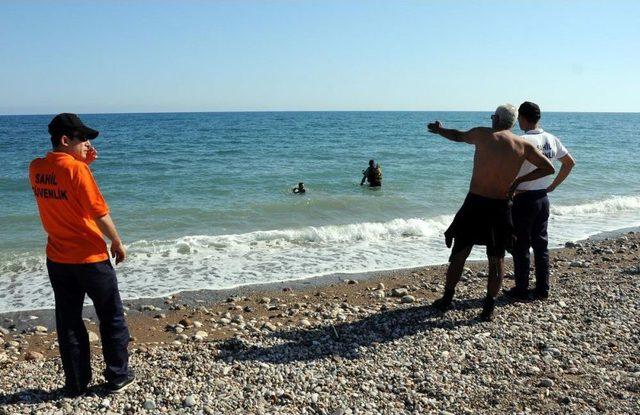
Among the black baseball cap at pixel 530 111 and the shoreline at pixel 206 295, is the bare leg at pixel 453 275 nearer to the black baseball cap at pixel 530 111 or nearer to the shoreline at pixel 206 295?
the black baseball cap at pixel 530 111

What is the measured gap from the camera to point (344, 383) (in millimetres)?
4656

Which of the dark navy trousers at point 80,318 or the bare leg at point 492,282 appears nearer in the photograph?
the dark navy trousers at point 80,318

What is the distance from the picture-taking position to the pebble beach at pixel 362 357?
4.35m

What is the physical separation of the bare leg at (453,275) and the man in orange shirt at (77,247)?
3.47 meters

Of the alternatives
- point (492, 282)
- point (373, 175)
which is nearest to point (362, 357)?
point (492, 282)

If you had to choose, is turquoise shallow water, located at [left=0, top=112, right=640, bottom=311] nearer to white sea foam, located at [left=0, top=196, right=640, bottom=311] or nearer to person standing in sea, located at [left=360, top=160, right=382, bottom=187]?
white sea foam, located at [left=0, top=196, right=640, bottom=311]

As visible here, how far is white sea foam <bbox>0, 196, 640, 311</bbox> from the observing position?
346 inches

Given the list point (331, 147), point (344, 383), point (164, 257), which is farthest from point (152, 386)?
point (331, 147)

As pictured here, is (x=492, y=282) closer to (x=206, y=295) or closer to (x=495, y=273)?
(x=495, y=273)

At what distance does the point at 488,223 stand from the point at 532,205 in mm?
1038

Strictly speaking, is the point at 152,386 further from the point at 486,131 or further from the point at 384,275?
the point at 384,275

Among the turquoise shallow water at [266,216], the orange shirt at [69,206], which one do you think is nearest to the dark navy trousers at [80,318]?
the orange shirt at [69,206]

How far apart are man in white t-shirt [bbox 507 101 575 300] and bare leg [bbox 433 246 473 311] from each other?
918mm

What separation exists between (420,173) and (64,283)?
2116 cm
